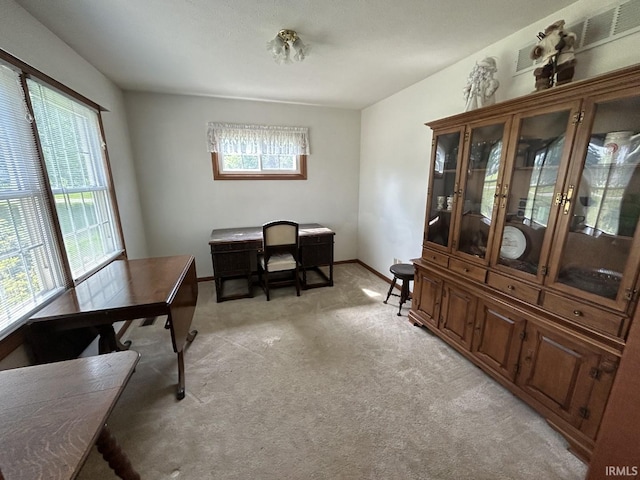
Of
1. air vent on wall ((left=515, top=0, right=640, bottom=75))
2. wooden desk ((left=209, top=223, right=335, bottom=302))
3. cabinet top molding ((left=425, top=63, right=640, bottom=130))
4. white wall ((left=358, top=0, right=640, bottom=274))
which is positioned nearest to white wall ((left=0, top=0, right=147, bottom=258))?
wooden desk ((left=209, top=223, right=335, bottom=302))

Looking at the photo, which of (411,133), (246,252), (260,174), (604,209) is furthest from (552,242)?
(260,174)

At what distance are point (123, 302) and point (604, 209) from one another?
276 centimetres

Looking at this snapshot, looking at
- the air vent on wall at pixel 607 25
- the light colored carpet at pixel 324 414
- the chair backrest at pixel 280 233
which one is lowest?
the light colored carpet at pixel 324 414

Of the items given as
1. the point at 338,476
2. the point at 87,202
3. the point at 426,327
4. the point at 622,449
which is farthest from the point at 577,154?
the point at 87,202

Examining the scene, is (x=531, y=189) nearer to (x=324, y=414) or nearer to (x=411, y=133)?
(x=411, y=133)

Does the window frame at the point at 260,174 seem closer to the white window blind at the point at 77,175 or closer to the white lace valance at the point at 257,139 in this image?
the white lace valance at the point at 257,139

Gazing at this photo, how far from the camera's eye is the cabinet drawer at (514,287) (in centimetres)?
158

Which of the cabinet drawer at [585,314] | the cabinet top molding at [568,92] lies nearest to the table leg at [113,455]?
the cabinet drawer at [585,314]

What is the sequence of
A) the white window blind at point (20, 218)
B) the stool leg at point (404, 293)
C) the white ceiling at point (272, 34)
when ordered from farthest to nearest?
the stool leg at point (404, 293) → the white ceiling at point (272, 34) → the white window blind at point (20, 218)

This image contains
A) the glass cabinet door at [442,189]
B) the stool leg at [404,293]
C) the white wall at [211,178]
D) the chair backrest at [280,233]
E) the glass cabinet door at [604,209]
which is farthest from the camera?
the white wall at [211,178]

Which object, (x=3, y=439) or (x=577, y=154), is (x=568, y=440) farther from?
(x=3, y=439)

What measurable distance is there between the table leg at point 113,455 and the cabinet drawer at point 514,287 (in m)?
2.29

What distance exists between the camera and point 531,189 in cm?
164

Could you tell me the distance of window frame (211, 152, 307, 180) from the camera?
355cm
